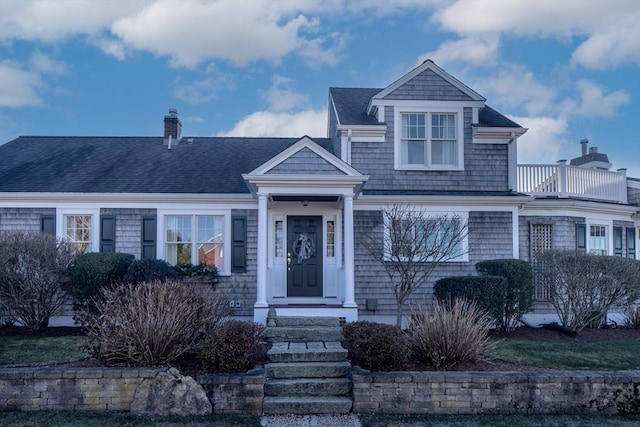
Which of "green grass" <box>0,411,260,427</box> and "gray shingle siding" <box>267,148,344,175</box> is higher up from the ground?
"gray shingle siding" <box>267,148,344,175</box>

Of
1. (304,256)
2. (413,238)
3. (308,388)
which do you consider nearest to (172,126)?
(304,256)

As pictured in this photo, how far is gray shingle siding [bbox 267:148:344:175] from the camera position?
11.1 meters

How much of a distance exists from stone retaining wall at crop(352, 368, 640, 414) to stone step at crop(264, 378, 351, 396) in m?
0.35

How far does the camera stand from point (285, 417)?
260 inches

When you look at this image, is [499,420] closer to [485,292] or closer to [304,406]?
[304,406]

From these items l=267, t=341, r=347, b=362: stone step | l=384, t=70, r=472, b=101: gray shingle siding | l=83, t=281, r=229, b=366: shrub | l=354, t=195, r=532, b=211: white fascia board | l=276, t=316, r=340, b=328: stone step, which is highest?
l=384, t=70, r=472, b=101: gray shingle siding

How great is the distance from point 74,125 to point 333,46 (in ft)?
37.6

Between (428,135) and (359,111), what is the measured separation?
6.53 feet

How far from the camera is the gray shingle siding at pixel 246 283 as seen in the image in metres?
12.5

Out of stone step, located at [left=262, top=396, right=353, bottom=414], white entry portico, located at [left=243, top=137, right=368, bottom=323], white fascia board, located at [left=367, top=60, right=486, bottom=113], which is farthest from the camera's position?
white fascia board, located at [left=367, top=60, right=486, bottom=113]

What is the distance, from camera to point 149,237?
1262cm

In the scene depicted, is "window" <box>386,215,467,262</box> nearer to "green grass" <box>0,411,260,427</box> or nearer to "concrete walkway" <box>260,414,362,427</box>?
"concrete walkway" <box>260,414,362,427</box>

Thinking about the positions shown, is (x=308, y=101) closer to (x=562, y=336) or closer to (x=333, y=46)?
(x=333, y=46)

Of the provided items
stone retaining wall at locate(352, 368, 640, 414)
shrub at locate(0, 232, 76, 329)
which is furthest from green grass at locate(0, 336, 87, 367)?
stone retaining wall at locate(352, 368, 640, 414)
